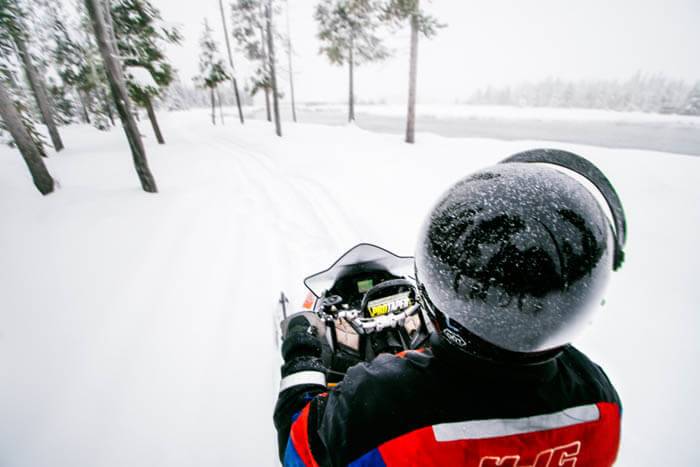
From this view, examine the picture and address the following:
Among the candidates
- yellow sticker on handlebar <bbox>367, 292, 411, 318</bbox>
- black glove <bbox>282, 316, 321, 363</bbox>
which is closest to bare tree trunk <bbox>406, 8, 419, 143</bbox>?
yellow sticker on handlebar <bbox>367, 292, 411, 318</bbox>

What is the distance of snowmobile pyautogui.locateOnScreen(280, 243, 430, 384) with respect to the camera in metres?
1.95

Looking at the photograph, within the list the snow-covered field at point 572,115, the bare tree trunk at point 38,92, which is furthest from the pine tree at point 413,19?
the snow-covered field at point 572,115

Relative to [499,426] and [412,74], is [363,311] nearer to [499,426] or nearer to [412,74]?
[499,426]

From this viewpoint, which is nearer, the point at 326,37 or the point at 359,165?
the point at 359,165

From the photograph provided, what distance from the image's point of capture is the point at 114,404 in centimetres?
241

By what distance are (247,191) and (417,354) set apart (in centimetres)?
716

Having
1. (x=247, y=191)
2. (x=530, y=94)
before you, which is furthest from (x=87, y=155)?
(x=530, y=94)

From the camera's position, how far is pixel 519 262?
0.67 m

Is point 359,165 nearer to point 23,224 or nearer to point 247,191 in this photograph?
point 247,191

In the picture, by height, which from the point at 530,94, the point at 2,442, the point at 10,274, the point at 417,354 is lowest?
the point at 2,442

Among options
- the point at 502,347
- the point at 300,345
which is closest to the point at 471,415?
the point at 502,347

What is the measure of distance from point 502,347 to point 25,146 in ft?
32.4

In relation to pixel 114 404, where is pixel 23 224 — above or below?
above

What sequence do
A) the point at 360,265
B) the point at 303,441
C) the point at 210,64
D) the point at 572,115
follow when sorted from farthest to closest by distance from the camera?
the point at 572,115, the point at 210,64, the point at 360,265, the point at 303,441
